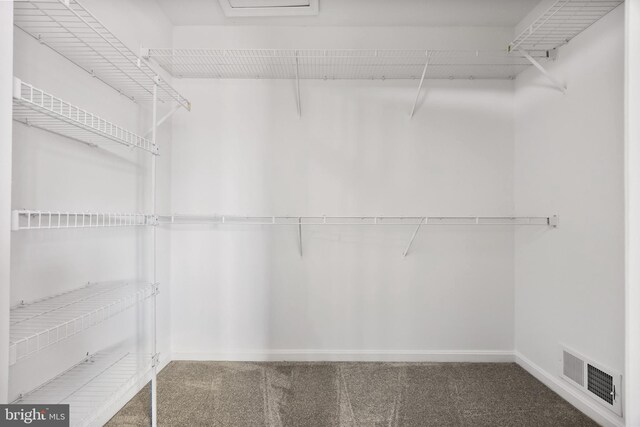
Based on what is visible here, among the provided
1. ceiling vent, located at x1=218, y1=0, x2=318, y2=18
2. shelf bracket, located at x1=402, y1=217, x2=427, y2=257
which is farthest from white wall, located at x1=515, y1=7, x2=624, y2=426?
ceiling vent, located at x1=218, y1=0, x2=318, y2=18

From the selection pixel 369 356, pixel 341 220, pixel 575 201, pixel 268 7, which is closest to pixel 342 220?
pixel 341 220

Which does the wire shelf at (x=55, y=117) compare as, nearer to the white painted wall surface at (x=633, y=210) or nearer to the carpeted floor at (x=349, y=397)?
the carpeted floor at (x=349, y=397)

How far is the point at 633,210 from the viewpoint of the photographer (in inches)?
51.3

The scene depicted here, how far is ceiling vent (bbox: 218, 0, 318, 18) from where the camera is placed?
2.27m

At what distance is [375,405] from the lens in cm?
196

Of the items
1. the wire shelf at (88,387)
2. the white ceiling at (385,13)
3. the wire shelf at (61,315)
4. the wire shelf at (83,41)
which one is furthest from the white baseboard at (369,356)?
the white ceiling at (385,13)

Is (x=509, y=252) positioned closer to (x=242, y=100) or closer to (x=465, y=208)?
(x=465, y=208)

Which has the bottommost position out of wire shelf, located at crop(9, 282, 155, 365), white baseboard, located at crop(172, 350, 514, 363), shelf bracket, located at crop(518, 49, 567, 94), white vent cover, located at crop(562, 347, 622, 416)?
white baseboard, located at crop(172, 350, 514, 363)

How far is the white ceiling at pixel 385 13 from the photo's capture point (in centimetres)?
227

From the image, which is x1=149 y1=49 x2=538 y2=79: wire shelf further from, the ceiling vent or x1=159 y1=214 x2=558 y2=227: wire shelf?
x1=159 y1=214 x2=558 y2=227: wire shelf

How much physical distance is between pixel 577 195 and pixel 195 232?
238 centimetres

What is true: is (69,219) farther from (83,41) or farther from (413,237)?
(413,237)

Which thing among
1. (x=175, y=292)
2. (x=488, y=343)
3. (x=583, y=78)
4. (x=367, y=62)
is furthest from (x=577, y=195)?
(x=175, y=292)

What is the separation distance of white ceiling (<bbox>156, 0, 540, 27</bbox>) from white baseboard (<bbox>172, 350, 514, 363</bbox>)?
228cm
